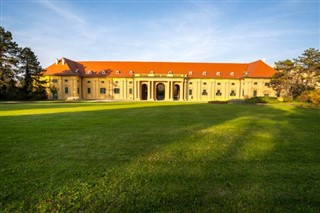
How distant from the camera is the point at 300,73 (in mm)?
36312

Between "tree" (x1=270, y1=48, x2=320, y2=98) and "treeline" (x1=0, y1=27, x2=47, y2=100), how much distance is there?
48.5 metres

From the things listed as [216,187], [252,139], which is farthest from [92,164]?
[252,139]

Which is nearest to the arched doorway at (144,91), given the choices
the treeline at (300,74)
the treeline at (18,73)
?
the treeline at (18,73)

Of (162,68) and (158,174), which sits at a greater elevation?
(162,68)

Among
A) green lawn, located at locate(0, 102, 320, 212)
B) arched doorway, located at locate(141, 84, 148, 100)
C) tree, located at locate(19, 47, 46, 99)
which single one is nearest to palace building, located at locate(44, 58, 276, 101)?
arched doorway, located at locate(141, 84, 148, 100)

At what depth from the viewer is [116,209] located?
2.77m

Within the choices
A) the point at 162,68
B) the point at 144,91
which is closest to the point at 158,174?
the point at 162,68

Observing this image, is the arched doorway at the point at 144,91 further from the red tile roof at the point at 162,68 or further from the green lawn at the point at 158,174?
the green lawn at the point at 158,174

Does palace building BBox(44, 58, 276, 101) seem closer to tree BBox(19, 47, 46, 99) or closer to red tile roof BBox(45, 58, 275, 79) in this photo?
red tile roof BBox(45, 58, 275, 79)

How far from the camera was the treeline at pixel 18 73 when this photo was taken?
38406 millimetres

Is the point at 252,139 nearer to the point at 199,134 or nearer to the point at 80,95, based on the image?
the point at 199,134

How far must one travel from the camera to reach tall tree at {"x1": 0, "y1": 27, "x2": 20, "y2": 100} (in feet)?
125

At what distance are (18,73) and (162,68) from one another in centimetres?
3299

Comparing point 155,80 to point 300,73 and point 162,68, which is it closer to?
point 162,68
